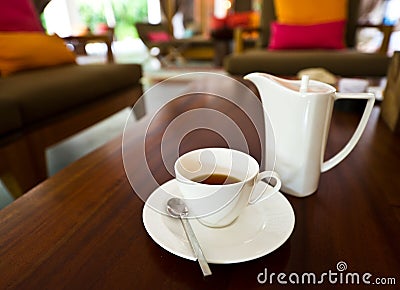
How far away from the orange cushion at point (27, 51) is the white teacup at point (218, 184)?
1321 mm

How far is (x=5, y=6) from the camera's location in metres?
1.47

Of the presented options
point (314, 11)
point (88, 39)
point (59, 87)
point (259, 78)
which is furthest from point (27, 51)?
point (314, 11)


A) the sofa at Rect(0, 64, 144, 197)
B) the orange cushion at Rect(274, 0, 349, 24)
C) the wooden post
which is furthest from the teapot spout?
the orange cushion at Rect(274, 0, 349, 24)

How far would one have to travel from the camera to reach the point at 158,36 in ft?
13.3

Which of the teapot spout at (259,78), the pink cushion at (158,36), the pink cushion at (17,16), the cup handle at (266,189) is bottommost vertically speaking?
the cup handle at (266,189)

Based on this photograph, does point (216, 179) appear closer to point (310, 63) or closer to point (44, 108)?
point (44, 108)

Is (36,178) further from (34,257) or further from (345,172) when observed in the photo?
(345,172)

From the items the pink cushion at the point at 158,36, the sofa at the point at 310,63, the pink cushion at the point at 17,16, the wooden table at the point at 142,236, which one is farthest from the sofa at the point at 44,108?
the pink cushion at the point at 158,36

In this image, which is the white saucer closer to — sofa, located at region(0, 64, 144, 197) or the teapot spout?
the teapot spout

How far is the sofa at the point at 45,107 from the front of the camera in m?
0.96

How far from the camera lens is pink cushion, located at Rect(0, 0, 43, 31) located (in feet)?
4.80

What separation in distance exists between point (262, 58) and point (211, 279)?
169 cm

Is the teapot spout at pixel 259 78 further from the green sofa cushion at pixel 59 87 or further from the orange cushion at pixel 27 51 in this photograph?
the orange cushion at pixel 27 51

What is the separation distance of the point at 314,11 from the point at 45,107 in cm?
185
